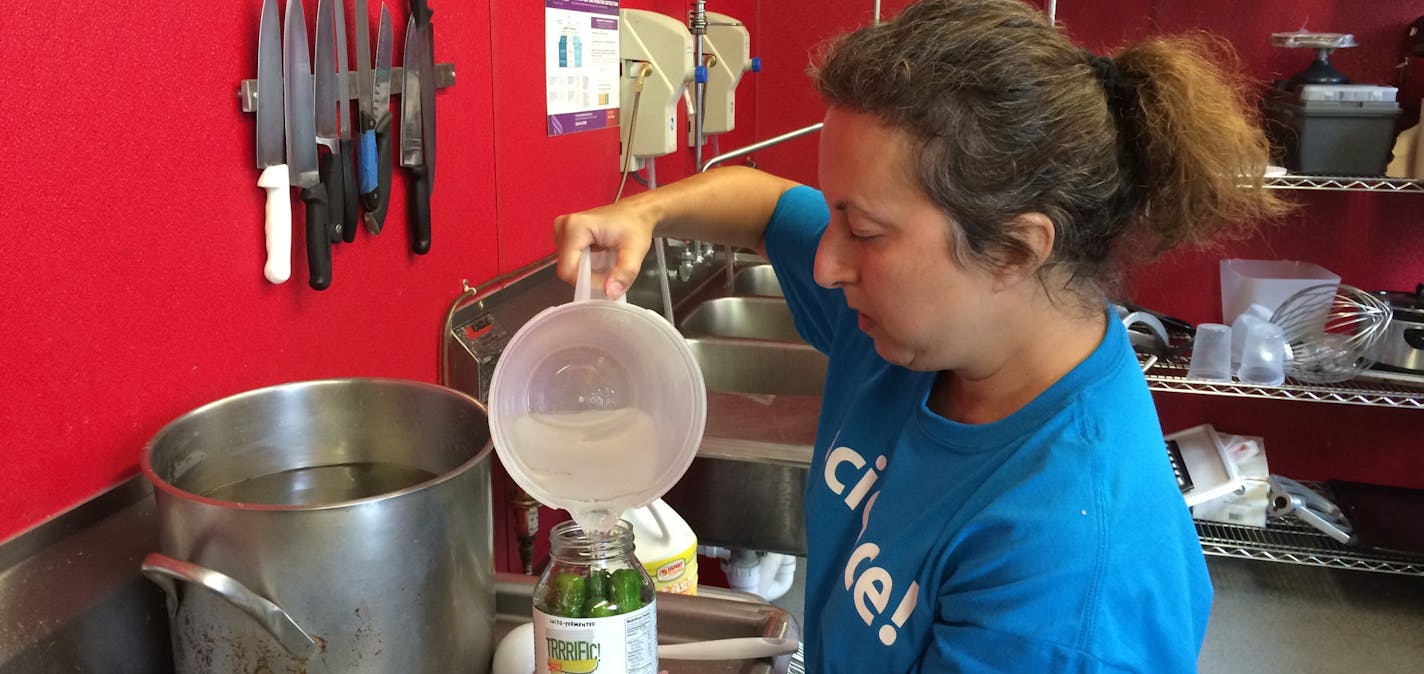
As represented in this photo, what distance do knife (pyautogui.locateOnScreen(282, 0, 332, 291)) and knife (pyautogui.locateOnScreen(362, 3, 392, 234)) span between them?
137mm

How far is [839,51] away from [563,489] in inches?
17.7

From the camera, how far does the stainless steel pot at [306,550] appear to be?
0.83m

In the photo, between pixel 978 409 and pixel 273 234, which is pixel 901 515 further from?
pixel 273 234

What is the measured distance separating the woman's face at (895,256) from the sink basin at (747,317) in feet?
5.88

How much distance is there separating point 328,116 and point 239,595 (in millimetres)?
626

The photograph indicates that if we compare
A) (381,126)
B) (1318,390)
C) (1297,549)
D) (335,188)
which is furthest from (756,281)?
(335,188)

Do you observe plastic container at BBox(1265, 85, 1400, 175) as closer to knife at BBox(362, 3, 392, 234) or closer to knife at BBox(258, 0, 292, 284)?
knife at BBox(362, 3, 392, 234)

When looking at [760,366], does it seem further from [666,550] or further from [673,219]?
[673,219]

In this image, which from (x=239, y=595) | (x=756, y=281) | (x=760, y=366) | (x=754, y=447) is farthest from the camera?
(x=756, y=281)

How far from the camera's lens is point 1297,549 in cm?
292

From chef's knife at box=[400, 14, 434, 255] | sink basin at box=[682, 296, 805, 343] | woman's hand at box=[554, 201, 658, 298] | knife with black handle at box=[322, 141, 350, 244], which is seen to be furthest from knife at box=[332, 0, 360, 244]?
sink basin at box=[682, 296, 805, 343]

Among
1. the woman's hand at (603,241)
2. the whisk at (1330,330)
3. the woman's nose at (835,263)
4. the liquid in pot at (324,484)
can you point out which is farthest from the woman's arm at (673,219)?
the whisk at (1330,330)

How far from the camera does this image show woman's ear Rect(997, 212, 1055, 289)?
0.88 metres

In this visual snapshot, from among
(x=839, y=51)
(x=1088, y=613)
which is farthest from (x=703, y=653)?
(x=839, y=51)
